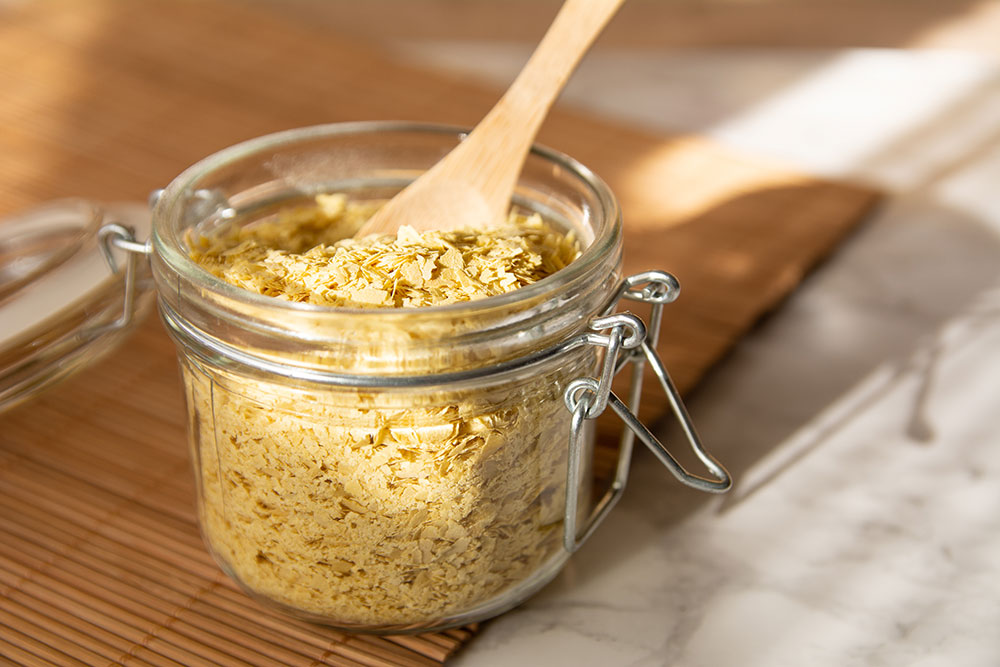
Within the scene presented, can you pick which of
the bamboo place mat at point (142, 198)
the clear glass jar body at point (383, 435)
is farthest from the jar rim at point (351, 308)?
the bamboo place mat at point (142, 198)

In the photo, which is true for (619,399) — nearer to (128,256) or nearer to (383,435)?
(383,435)

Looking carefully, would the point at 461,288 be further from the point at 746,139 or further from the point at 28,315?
the point at 746,139

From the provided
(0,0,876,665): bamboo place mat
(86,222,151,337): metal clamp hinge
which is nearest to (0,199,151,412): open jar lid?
(86,222,151,337): metal clamp hinge

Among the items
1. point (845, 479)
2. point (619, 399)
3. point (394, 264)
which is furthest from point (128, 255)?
point (845, 479)

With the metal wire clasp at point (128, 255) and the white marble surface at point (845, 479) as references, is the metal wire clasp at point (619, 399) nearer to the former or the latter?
the white marble surface at point (845, 479)

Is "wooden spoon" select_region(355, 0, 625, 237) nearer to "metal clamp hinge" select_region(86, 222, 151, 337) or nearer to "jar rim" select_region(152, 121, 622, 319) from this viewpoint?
"jar rim" select_region(152, 121, 622, 319)
